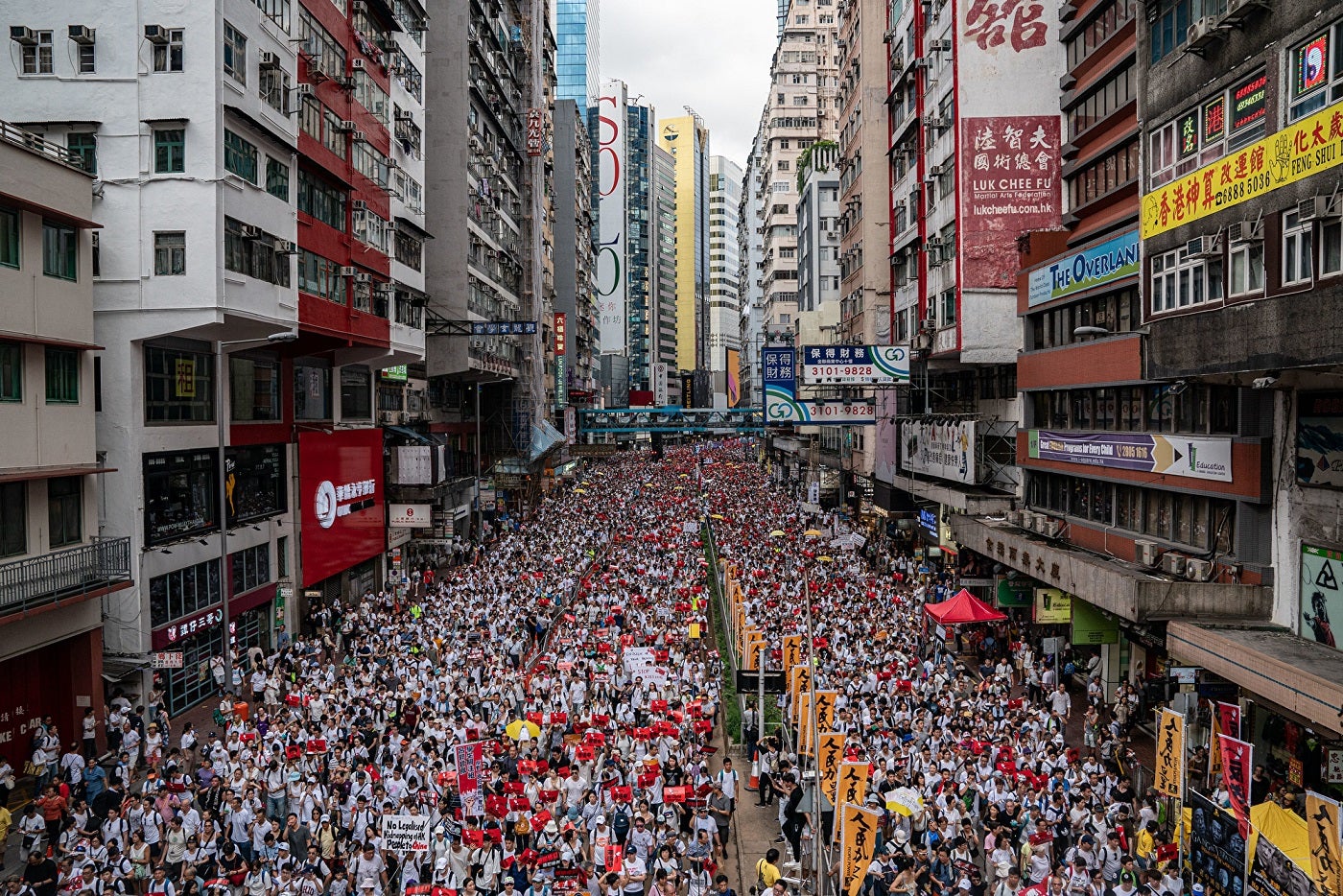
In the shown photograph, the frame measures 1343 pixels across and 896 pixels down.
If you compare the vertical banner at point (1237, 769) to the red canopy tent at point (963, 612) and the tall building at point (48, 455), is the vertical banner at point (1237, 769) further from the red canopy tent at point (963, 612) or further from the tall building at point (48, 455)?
the tall building at point (48, 455)

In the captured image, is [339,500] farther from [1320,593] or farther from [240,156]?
[1320,593]

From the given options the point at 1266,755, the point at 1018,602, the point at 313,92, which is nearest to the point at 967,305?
the point at 1018,602

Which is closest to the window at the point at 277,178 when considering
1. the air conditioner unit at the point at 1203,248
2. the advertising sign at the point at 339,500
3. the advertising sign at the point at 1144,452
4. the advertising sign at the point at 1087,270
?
the advertising sign at the point at 339,500

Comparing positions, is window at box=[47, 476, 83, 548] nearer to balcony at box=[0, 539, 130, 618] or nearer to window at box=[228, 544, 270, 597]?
balcony at box=[0, 539, 130, 618]

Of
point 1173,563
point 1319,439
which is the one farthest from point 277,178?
Answer: point 1319,439

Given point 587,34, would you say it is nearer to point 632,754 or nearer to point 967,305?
point 967,305

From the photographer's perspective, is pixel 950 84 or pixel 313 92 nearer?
pixel 313 92

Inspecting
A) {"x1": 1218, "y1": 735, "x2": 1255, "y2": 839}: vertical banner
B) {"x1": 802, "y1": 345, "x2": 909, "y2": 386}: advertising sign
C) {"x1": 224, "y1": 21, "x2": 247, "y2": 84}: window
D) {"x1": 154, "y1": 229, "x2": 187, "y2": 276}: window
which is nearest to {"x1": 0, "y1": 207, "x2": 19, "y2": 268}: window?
{"x1": 154, "y1": 229, "x2": 187, "y2": 276}: window
